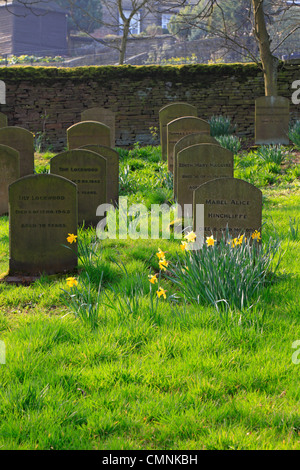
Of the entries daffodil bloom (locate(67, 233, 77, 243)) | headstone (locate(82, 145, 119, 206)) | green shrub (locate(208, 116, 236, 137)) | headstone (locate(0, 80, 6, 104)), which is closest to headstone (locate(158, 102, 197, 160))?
green shrub (locate(208, 116, 236, 137))

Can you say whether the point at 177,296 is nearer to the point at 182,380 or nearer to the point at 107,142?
the point at 182,380

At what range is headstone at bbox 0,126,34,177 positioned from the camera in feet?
31.5

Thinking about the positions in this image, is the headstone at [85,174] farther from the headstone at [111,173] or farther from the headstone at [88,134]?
the headstone at [88,134]

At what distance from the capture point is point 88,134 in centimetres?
981

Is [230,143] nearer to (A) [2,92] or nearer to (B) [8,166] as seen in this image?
(B) [8,166]

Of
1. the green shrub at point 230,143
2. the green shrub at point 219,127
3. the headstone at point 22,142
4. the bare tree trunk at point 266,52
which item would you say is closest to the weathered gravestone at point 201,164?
the headstone at point 22,142

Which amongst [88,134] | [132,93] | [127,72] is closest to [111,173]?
[88,134]

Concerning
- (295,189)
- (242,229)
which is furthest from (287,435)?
(295,189)

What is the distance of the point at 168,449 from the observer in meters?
2.75

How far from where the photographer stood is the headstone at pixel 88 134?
9789 millimetres

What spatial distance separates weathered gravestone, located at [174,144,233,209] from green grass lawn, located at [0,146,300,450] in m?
2.24

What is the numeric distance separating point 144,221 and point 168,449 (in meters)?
4.56

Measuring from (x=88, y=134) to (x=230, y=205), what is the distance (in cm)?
514

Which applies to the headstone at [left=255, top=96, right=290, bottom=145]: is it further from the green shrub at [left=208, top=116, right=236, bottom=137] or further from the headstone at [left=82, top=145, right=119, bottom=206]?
the headstone at [left=82, top=145, right=119, bottom=206]
